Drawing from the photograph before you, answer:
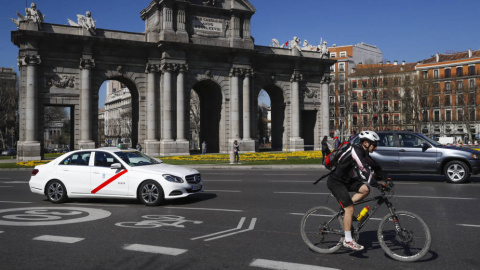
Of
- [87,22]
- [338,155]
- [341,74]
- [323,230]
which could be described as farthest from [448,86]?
[323,230]

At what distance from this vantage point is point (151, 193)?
11227 mm

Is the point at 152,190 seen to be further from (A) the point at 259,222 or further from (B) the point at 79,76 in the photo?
(B) the point at 79,76

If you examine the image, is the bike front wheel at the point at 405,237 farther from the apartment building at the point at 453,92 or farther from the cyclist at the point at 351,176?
the apartment building at the point at 453,92

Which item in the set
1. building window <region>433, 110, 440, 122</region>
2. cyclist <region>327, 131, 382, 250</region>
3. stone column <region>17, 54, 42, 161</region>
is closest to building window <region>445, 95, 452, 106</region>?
building window <region>433, 110, 440, 122</region>

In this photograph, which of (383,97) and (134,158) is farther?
(383,97)

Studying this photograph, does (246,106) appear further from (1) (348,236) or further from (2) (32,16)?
(1) (348,236)

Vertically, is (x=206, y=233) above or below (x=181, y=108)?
below

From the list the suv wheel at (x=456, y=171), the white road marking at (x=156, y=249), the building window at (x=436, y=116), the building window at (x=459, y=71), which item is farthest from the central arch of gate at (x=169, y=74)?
the building window at (x=436, y=116)

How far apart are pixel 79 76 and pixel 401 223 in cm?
3514

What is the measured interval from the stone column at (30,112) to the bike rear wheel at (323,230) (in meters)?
32.7

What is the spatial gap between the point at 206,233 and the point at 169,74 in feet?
106

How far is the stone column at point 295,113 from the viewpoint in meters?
46.1

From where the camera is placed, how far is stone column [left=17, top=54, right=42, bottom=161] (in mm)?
34562

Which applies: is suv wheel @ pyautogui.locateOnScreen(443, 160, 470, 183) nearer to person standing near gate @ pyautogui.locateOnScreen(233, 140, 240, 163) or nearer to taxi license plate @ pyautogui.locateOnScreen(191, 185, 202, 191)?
taxi license plate @ pyautogui.locateOnScreen(191, 185, 202, 191)
